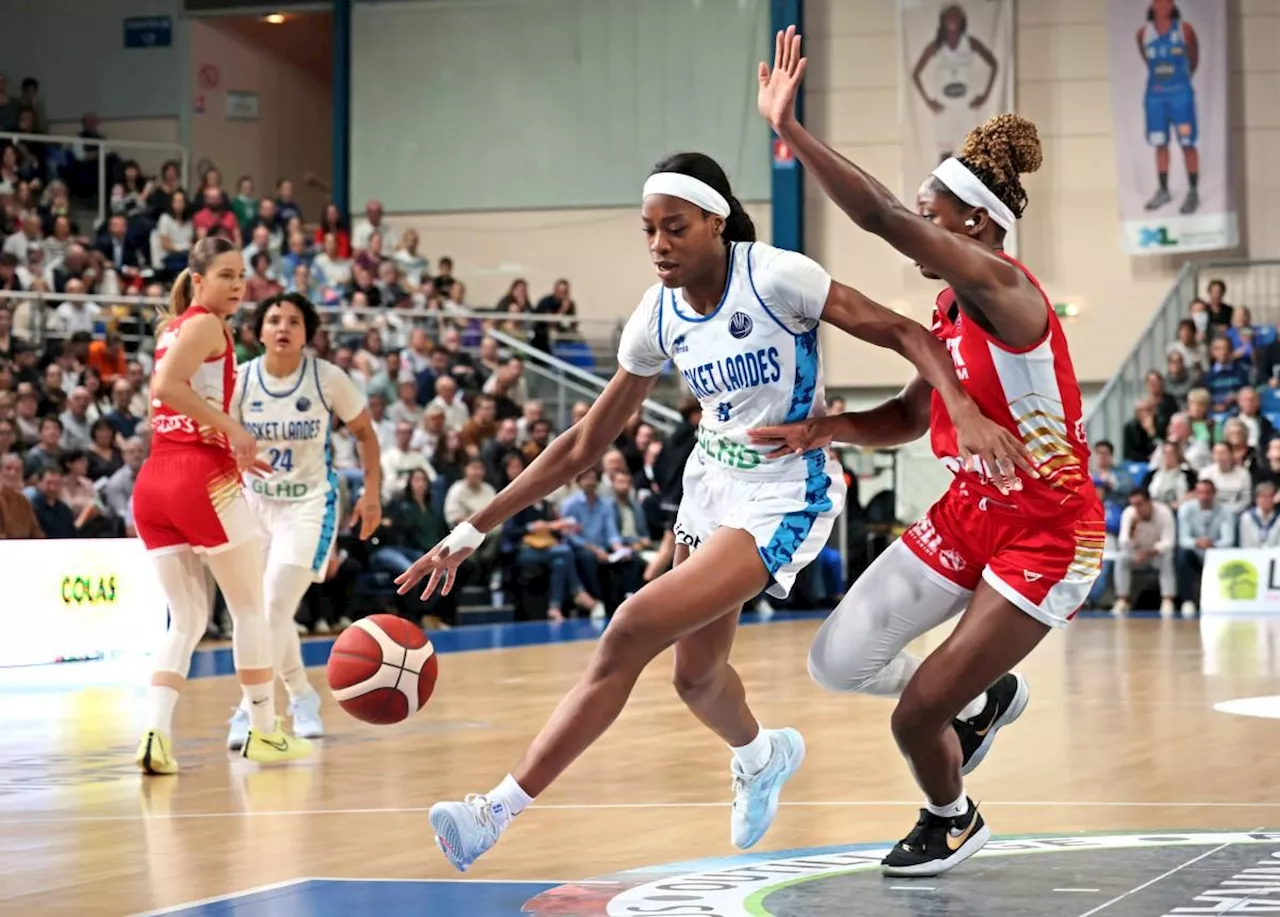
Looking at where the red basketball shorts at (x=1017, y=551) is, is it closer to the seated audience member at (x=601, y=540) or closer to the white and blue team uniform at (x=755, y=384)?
the white and blue team uniform at (x=755, y=384)

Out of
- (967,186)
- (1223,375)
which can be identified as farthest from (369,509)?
(1223,375)

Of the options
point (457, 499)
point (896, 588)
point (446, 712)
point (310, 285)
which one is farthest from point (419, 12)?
point (896, 588)

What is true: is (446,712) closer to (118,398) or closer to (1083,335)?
(118,398)

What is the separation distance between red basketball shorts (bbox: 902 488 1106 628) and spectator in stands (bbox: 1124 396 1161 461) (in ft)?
51.3

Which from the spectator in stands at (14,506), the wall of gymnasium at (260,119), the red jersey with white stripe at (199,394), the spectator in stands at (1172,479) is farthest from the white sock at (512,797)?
the wall of gymnasium at (260,119)

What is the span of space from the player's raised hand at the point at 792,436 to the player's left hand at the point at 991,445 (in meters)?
0.39

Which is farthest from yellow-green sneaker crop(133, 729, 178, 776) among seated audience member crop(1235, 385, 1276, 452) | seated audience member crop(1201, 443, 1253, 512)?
seated audience member crop(1235, 385, 1276, 452)

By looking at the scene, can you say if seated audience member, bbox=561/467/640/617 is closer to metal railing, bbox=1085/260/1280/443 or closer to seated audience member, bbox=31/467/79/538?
seated audience member, bbox=31/467/79/538

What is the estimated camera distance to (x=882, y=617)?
17.4ft

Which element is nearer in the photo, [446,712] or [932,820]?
[932,820]

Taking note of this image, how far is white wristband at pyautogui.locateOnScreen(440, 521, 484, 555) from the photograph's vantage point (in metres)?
5.36

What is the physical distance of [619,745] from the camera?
8.55 meters

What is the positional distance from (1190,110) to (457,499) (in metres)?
10.8

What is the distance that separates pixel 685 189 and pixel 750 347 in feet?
1.43
